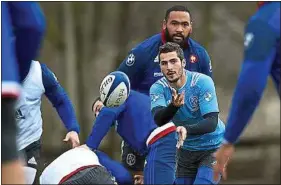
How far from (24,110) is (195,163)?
1.39m

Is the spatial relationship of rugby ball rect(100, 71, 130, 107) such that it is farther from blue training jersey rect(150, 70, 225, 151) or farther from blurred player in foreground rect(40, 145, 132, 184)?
blurred player in foreground rect(40, 145, 132, 184)

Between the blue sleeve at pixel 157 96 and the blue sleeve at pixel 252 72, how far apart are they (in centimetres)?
156

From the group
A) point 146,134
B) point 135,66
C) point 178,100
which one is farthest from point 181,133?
point 135,66

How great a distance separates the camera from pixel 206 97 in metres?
5.97

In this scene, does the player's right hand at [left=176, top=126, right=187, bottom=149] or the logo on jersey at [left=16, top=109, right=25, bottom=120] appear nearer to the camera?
the player's right hand at [left=176, top=126, right=187, bottom=149]

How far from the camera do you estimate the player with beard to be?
21.7ft

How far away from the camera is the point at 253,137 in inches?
780

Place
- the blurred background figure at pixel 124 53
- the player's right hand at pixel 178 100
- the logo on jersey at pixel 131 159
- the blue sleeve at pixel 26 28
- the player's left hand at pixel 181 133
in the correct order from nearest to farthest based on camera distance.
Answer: the blue sleeve at pixel 26 28
the player's left hand at pixel 181 133
the player's right hand at pixel 178 100
the logo on jersey at pixel 131 159
the blurred background figure at pixel 124 53

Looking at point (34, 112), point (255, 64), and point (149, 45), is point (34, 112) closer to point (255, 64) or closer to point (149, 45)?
point (149, 45)

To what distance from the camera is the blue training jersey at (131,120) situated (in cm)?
593

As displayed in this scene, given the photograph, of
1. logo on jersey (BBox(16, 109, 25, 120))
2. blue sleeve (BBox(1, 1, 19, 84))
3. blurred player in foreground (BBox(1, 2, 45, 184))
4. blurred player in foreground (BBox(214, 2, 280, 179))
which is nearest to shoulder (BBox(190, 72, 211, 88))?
logo on jersey (BBox(16, 109, 25, 120))

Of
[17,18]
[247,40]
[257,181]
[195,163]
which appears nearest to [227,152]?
[247,40]

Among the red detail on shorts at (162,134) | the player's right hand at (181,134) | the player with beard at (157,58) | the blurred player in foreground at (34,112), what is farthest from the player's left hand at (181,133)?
the player with beard at (157,58)

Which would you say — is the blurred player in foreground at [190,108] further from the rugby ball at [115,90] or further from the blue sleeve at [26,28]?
the blue sleeve at [26,28]
